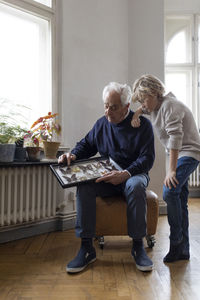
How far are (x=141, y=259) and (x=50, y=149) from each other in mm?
1162

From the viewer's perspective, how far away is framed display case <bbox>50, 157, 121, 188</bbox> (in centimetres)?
183

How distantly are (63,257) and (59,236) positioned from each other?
56 centimetres

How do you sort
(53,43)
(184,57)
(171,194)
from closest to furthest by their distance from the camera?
(171,194)
(53,43)
(184,57)

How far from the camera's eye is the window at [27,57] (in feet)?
8.29

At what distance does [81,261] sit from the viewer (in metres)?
1.70

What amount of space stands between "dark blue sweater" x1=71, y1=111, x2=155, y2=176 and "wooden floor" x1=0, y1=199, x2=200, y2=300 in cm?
57

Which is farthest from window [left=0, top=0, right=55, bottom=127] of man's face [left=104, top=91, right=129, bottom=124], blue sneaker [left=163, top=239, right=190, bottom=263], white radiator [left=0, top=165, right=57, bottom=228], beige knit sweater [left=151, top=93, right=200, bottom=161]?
blue sneaker [left=163, top=239, right=190, bottom=263]

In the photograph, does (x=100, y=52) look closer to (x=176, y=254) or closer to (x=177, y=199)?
(x=177, y=199)

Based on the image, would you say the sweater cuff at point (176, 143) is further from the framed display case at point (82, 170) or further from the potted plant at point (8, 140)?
the potted plant at point (8, 140)

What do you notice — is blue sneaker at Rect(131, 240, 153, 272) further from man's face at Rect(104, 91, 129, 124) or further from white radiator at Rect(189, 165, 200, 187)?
white radiator at Rect(189, 165, 200, 187)

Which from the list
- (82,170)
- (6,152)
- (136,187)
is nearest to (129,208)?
(136,187)

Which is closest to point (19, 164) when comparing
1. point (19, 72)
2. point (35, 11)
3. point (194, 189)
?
point (19, 72)

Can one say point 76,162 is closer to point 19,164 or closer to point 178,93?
point 19,164

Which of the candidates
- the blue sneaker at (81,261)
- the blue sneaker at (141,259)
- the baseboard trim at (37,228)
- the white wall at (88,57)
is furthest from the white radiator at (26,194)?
the blue sneaker at (141,259)
